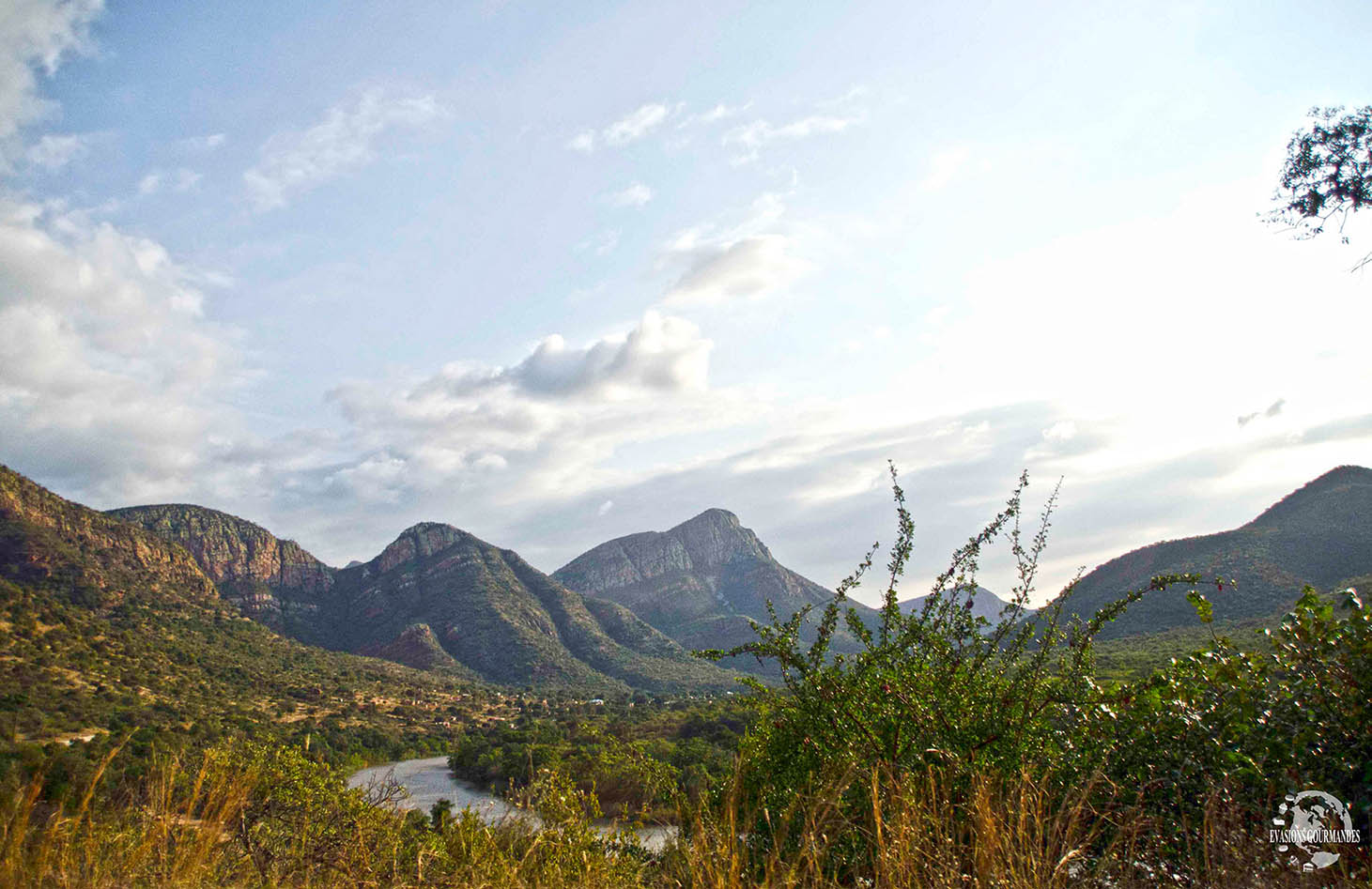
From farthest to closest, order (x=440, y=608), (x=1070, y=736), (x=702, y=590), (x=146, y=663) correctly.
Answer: (x=702, y=590), (x=440, y=608), (x=146, y=663), (x=1070, y=736)

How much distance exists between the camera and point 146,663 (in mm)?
47906

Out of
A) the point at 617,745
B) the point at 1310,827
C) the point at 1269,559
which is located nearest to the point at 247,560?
the point at 1269,559

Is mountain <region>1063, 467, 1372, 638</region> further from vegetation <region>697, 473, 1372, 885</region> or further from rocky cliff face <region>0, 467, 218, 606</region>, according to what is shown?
rocky cliff face <region>0, 467, 218, 606</region>

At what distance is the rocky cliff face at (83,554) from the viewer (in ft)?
187

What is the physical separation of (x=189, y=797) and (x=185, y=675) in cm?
5548

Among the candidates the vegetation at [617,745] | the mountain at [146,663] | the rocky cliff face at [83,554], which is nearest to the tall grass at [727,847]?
the vegetation at [617,745]

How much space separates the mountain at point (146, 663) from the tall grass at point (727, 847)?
2871cm

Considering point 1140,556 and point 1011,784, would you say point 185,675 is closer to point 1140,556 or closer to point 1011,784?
point 1011,784

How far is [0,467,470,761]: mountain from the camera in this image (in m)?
35.6

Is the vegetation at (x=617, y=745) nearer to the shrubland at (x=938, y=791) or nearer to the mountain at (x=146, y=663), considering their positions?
the shrubland at (x=938, y=791)

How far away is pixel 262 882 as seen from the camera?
431cm

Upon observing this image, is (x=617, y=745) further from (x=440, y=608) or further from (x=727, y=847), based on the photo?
(x=440, y=608)

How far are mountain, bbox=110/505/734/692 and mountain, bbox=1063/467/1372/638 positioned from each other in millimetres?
48752

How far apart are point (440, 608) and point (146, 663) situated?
63.5 m
